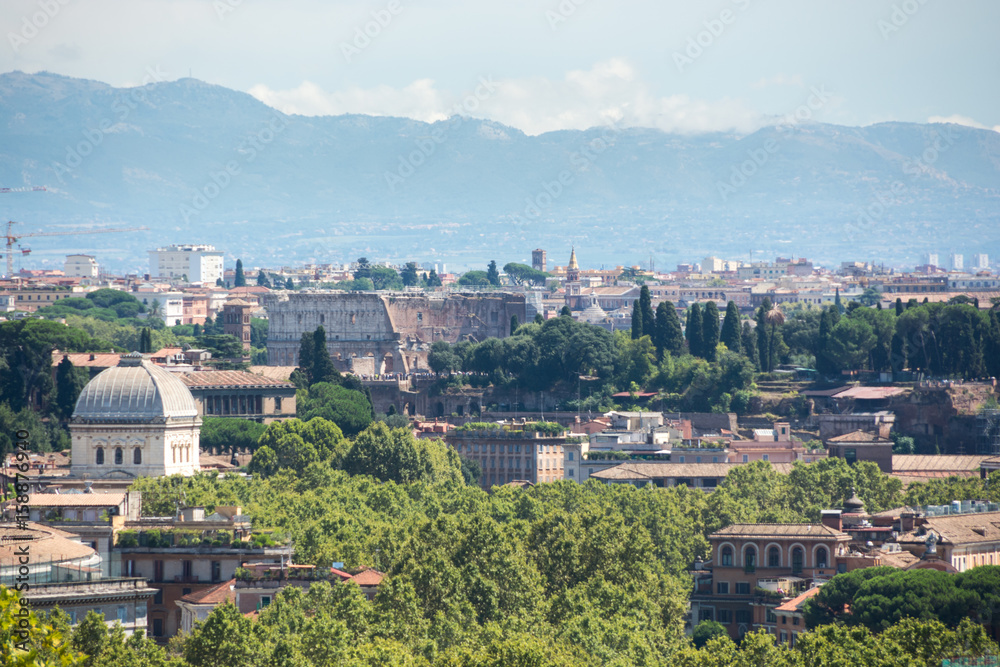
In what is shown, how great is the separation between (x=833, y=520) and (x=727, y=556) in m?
5.02

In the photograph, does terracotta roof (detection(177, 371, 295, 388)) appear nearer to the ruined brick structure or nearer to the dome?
the dome

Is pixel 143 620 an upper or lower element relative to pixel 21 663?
lower

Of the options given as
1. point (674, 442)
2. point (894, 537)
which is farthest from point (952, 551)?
point (674, 442)

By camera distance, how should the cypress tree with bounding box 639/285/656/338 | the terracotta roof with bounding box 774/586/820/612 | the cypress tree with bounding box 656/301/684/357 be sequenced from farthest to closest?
the cypress tree with bounding box 639/285/656/338 < the cypress tree with bounding box 656/301/684/357 < the terracotta roof with bounding box 774/586/820/612

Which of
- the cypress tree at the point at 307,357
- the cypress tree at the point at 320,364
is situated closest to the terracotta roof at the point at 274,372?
the cypress tree at the point at 307,357

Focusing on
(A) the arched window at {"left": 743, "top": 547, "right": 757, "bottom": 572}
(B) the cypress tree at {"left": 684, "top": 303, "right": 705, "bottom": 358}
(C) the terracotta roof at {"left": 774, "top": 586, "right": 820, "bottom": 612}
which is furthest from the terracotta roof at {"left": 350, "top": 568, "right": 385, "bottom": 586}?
(B) the cypress tree at {"left": 684, "top": 303, "right": 705, "bottom": 358}

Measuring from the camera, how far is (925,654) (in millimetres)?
51469

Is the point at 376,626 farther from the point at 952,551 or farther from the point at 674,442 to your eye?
the point at 674,442

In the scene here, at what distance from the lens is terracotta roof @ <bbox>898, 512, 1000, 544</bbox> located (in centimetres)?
7269

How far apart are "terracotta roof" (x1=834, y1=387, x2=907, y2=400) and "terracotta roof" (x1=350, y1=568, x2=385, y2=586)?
6611 cm

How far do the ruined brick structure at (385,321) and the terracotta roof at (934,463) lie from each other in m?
59.3

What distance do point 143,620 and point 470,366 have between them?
89.5 meters

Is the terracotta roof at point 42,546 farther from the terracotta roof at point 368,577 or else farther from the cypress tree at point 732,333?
the cypress tree at point 732,333

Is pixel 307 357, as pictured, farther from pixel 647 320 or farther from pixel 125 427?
pixel 125 427
